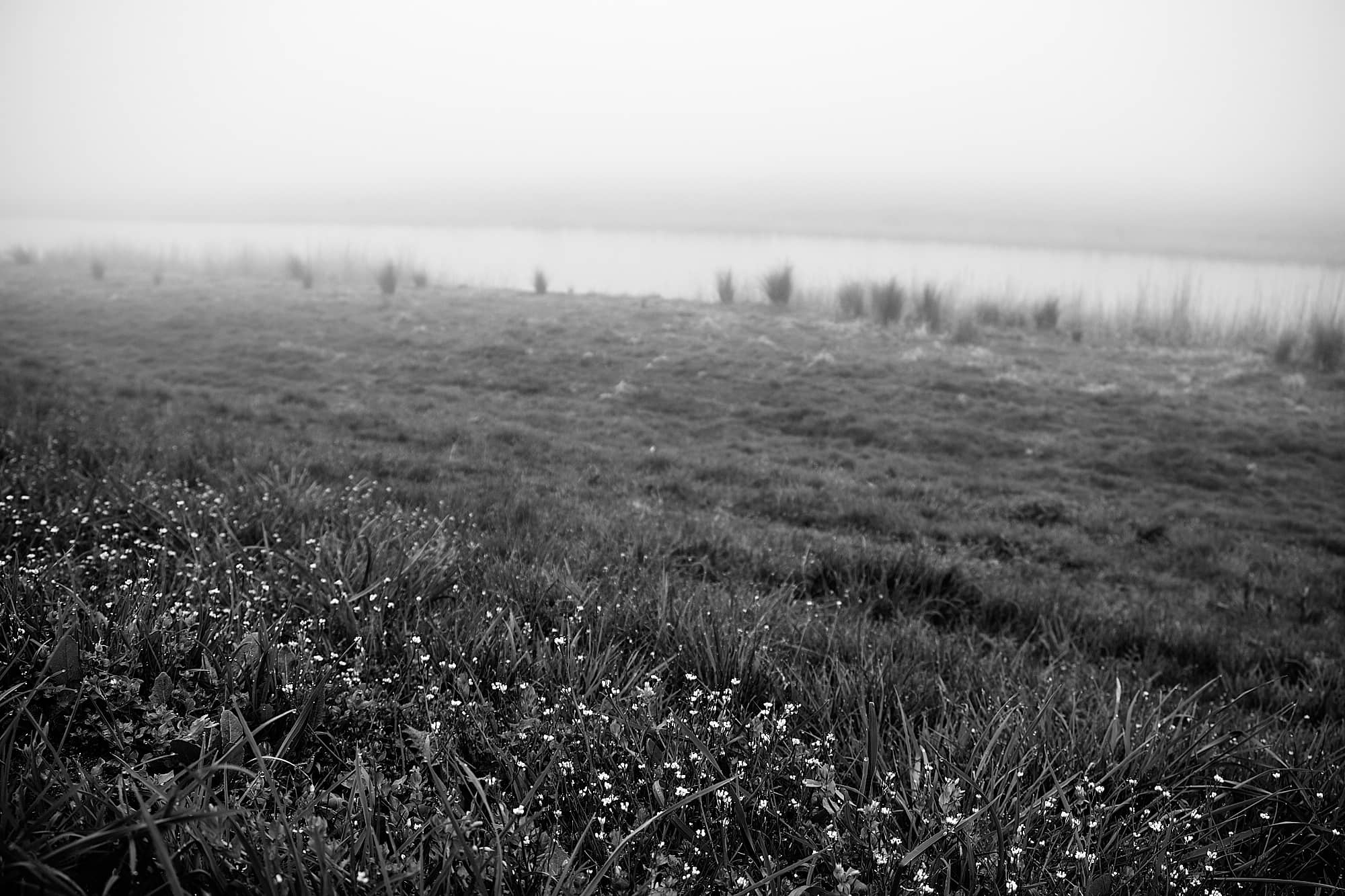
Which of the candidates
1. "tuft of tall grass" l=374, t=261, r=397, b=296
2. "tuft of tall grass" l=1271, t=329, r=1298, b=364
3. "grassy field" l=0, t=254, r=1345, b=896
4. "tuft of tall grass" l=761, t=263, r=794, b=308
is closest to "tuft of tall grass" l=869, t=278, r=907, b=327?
"tuft of tall grass" l=761, t=263, r=794, b=308

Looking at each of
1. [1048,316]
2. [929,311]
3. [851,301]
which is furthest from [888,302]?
[1048,316]

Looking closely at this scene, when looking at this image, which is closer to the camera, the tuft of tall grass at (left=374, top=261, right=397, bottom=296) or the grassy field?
the grassy field

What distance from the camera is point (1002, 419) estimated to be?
451 inches

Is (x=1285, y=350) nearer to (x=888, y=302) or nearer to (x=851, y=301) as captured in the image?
(x=888, y=302)

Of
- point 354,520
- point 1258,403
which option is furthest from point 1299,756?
point 1258,403

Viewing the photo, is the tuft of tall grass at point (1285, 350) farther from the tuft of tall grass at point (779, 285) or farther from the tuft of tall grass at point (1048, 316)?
the tuft of tall grass at point (779, 285)

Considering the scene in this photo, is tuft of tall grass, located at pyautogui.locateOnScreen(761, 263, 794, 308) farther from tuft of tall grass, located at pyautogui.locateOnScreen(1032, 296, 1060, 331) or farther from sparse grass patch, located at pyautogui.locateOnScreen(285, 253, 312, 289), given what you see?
sparse grass patch, located at pyautogui.locateOnScreen(285, 253, 312, 289)

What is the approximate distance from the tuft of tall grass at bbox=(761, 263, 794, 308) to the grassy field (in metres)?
13.7

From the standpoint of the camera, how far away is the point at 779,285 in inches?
919

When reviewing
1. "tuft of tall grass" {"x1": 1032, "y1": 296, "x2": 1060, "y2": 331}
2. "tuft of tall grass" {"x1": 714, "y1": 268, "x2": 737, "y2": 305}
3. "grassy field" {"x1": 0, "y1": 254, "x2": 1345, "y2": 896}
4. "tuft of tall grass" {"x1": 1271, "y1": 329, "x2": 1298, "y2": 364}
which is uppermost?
"tuft of tall grass" {"x1": 714, "y1": 268, "x2": 737, "y2": 305}

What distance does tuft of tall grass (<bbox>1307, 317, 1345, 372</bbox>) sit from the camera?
15.6 m

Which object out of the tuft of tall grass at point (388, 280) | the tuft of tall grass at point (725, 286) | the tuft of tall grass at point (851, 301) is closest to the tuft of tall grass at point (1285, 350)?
the tuft of tall grass at point (851, 301)

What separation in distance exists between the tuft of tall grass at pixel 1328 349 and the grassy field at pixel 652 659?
Answer: 737 centimetres

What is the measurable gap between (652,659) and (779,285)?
21.3m
